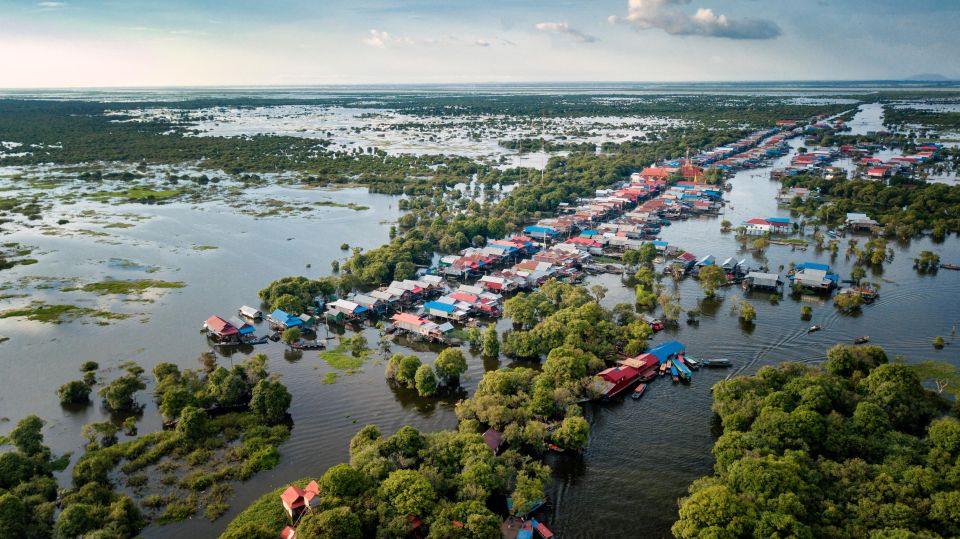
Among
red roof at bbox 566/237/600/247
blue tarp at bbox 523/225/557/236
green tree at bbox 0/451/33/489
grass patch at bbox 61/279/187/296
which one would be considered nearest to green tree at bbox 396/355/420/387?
green tree at bbox 0/451/33/489

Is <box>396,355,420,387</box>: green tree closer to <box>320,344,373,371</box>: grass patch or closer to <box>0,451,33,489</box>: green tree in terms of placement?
<box>320,344,373,371</box>: grass patch

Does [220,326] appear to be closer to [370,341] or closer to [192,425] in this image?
[370,341]

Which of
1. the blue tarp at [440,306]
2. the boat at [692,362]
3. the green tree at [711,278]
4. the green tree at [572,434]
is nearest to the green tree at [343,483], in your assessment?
the green tree at [572,434]

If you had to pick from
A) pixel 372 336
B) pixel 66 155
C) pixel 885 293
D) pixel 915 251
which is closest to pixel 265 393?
pixel 372 336

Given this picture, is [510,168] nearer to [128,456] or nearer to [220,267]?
[220,267]

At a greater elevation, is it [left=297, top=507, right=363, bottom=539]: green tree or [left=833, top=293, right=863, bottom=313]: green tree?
[left=833, top=293, right=863, bottom=313]: green tree

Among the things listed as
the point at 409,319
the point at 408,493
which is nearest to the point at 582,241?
the point at 409,319
